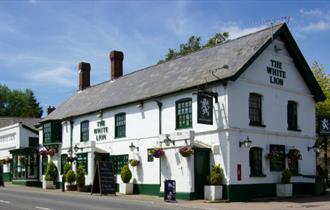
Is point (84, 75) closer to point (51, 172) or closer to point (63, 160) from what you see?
point (63, 160)

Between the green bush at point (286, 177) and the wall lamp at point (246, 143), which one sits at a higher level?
the wall lamp at point (246, 143)

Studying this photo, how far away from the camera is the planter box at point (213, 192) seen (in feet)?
77.7

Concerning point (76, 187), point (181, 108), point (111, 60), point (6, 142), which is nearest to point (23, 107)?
point (6, 142)

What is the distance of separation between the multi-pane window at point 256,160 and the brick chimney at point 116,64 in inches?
636

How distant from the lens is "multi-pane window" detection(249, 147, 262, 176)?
2573cm

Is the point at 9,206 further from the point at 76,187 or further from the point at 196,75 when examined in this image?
the point at 76,187

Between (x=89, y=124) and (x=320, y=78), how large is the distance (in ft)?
65.4

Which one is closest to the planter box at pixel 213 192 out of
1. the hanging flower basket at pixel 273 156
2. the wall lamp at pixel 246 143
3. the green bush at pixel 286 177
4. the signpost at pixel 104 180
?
the wall lamp at pixel 246 143

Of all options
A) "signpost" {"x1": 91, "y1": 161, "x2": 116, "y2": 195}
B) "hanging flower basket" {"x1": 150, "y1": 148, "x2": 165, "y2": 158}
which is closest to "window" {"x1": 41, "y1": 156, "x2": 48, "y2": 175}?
"signpost" {"x1": 91, "y1": 161, "x2": 116, "y2": 195}

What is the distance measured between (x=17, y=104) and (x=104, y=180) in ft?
258

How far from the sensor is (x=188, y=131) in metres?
25.0

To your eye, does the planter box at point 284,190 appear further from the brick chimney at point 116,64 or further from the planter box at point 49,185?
the planter box at point 49,185

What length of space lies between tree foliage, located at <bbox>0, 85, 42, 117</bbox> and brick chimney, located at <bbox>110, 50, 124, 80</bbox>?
206 ft

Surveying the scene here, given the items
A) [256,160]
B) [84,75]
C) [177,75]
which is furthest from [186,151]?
[84,75]
